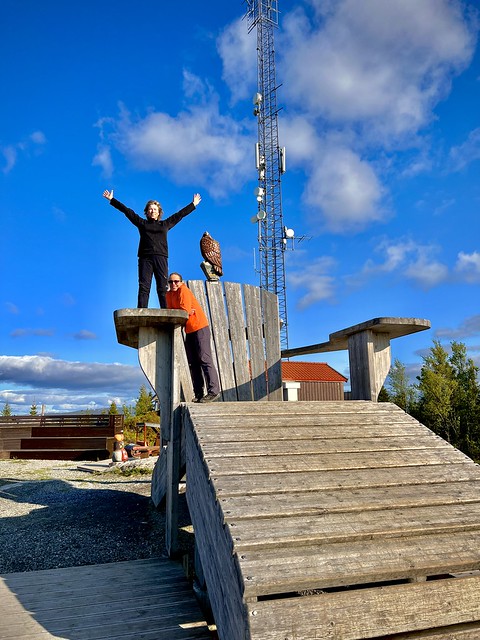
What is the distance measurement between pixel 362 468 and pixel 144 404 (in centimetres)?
2253

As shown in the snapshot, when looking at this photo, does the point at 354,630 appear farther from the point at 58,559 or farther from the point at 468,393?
the point at 468,393

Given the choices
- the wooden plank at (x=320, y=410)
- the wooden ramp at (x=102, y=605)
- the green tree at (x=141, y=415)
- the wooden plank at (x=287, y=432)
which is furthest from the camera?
the green tree at (x=141, y=415)

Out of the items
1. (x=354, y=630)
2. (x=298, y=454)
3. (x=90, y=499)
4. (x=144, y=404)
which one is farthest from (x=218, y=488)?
(x=144, y=404)

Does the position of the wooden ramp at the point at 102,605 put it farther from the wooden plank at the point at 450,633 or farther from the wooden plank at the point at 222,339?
the wooden plank at the point at 222,339

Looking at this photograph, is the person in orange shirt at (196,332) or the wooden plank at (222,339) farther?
the wooden plank at (222,339)

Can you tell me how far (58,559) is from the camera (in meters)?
4.15

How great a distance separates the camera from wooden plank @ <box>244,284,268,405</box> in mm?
4750

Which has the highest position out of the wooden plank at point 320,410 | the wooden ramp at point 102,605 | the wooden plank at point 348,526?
the wooden plank at point 320,410

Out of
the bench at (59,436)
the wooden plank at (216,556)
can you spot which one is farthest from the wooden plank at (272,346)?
the bench at (59,436)

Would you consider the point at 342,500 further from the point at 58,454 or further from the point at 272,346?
the point at 58,454

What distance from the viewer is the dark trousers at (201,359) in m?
4.20

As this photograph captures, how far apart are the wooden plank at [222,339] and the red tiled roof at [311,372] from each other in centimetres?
1956

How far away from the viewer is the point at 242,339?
4730mm

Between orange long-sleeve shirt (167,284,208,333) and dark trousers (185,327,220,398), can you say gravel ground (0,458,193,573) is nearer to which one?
dark trousers (185,327,220,398)
